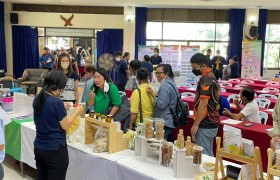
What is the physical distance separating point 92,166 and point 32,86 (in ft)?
24.3

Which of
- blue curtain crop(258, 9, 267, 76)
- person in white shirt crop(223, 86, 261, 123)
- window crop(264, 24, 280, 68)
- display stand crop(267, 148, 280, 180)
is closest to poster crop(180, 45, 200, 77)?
blue curtain crop(258, 9, 267, 76)

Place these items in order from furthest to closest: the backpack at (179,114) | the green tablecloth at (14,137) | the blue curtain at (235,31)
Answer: the blue curtain at (235,31) → the green tablecloth at (14,137) → the backpack at (179,114)

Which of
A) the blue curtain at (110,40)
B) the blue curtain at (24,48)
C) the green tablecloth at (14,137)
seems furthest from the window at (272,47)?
the green tablecloth at (14,137)

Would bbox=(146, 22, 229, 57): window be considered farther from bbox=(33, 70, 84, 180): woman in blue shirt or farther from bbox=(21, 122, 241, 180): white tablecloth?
bbox=(33, 70, 84, 180): woman in blue shirt

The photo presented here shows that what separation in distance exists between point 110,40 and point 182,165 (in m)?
9.88

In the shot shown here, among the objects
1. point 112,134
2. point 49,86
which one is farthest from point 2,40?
point 49,86

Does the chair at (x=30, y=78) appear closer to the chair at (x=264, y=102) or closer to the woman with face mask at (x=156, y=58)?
the woman with face mask at (x=156, y=58)

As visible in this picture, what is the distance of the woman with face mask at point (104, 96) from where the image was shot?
11.0 feet

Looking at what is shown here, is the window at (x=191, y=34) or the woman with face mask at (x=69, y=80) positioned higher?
the window at (x=191, y=34)

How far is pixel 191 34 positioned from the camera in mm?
12070

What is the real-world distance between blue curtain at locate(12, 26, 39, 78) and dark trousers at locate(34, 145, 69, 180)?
1005 cm

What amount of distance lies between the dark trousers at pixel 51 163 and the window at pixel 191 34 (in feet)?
32.6

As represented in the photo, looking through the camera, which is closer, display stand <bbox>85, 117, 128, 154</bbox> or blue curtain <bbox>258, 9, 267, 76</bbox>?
display stand <bbox>85, 117, 128, 154</bbox>

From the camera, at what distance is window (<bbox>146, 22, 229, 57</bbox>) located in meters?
12.0
